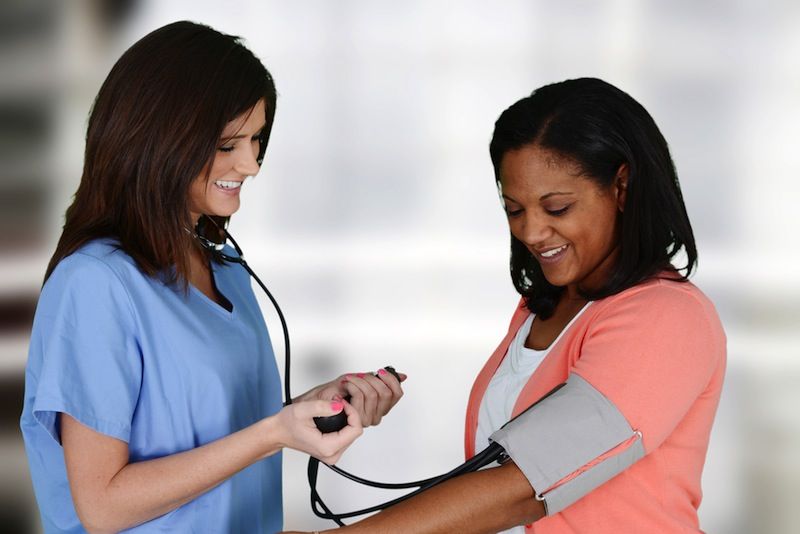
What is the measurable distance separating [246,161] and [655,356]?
0.66m

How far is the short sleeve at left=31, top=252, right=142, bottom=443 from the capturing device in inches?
46.8

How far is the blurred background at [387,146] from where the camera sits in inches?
123

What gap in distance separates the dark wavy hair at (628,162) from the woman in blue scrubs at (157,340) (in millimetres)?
431

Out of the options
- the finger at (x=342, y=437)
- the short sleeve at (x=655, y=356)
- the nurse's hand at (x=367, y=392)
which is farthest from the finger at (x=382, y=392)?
the short sleeve at (x=655, y=356)

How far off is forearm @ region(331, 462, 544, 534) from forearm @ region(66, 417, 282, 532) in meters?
0.17

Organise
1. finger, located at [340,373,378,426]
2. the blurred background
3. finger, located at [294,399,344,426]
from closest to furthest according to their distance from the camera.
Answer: finger, located at [294,399,344,426], finger, located at [340,373,378,426], the blurred background

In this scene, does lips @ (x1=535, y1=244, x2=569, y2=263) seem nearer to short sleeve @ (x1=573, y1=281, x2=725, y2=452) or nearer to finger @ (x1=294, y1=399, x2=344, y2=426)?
short sleeve @ (x1=573, y1=281, x2=725, y2=452)

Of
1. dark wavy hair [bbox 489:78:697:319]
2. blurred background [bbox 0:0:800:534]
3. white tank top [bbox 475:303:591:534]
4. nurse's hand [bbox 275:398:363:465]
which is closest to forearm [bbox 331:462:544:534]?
nurse's hand [bbox 275:398:363:465]

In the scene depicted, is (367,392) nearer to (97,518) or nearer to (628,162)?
(97,518)

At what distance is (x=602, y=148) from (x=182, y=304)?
0.67 m

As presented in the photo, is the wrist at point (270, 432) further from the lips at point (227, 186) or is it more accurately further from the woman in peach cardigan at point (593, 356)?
the lips at point (227, 186)

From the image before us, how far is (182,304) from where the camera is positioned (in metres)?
1.34

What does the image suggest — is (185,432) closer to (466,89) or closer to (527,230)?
(527,230)

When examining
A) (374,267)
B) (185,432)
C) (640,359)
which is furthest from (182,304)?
(374,267)
